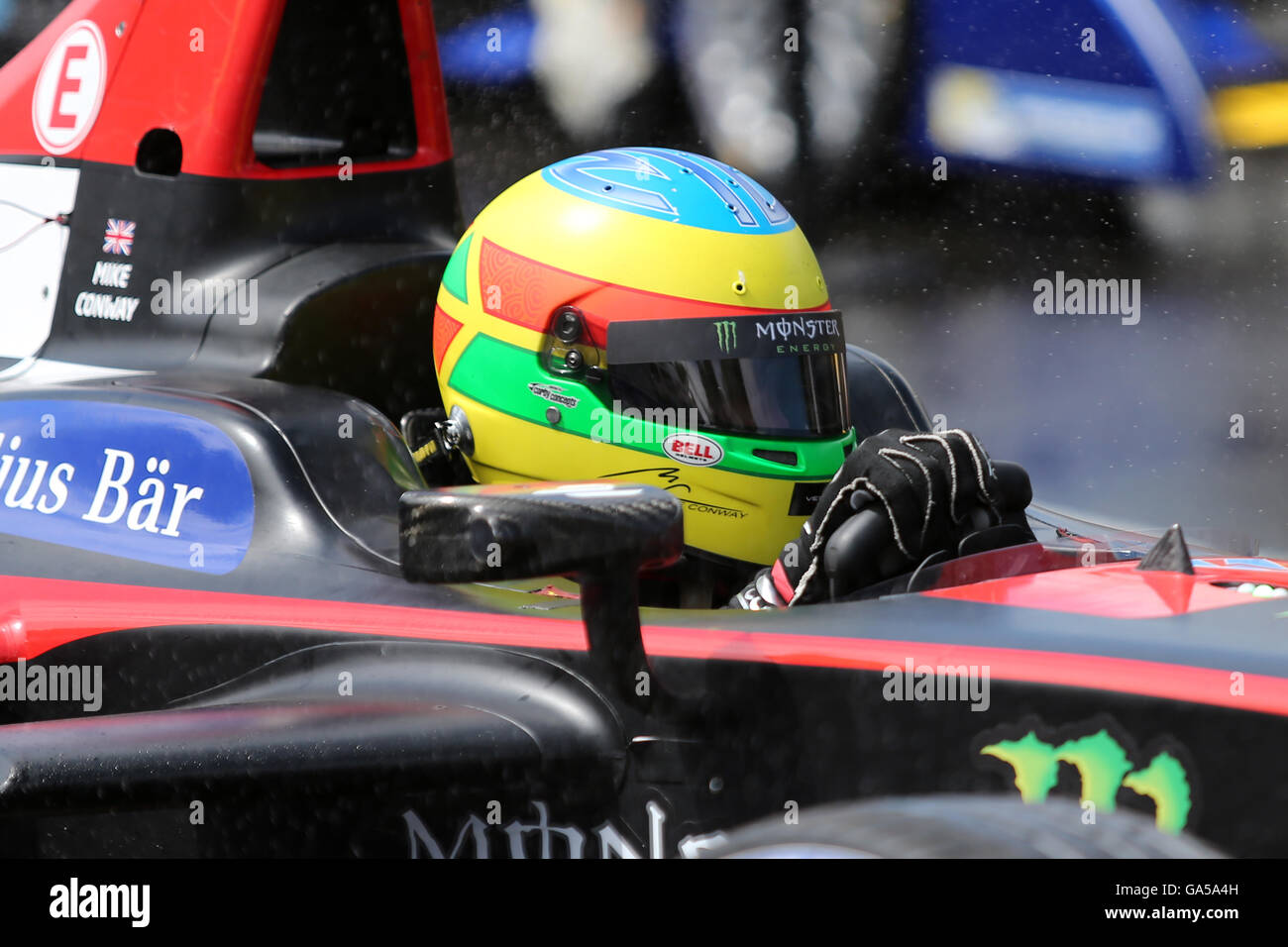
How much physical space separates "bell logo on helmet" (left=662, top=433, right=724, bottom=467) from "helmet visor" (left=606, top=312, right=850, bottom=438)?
22 mm

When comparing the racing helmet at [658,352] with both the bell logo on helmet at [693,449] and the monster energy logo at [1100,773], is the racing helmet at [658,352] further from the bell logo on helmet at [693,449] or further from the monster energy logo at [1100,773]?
the monster energy logo at [1100,773]

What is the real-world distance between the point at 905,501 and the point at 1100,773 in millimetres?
549

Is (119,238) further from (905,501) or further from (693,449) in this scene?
(905,501)

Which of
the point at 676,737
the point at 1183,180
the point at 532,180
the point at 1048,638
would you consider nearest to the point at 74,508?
the point at 532,180

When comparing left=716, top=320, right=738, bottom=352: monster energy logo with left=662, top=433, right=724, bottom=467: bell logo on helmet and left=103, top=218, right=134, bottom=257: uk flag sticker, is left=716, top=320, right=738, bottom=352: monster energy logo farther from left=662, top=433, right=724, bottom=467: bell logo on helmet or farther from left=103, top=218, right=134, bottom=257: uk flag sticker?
left=103, top=218, right=134, bottom=257: uk flag sticker

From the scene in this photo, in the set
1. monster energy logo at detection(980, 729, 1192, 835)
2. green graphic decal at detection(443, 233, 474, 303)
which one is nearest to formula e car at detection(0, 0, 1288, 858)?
monster energy logo at detection(980, 729, 1192, 835)

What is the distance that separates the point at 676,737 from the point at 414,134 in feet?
5.22

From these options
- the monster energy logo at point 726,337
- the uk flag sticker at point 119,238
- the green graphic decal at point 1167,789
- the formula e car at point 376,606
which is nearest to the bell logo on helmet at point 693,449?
the monster energy logo at point 726,337

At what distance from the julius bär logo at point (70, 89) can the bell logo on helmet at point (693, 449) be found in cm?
121

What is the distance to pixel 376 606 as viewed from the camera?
1.85m

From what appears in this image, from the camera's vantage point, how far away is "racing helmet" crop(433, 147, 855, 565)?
6.99 feet

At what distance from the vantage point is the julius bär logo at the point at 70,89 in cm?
257

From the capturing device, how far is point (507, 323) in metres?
2.25

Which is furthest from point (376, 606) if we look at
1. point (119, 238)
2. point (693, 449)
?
point (119, 238)
